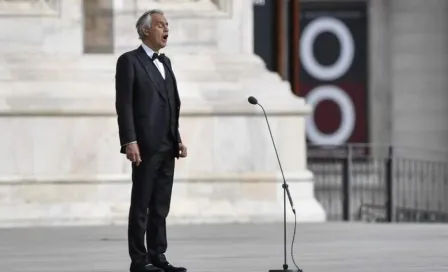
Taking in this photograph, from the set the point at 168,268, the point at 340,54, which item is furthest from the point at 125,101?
the point at 340,54

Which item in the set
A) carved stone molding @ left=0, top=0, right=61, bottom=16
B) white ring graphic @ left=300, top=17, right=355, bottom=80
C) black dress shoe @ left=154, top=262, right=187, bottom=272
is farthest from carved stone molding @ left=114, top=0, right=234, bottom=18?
white ring graphic @ left=300, top=17, right=355, bottom=80

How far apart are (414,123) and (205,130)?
10.6 meters

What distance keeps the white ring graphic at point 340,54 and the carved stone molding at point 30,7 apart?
394 inches

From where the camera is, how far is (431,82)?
95.6 ft

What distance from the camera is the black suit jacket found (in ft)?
40.8

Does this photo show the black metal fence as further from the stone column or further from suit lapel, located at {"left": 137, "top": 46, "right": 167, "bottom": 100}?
suit lapel, located at {"left": 137, "top": 46, "right": 167, "bottom": 100}

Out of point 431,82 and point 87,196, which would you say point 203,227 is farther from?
point 431,82

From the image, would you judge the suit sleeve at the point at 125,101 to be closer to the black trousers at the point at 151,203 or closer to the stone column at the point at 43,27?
the black trousers at the point at 151,203

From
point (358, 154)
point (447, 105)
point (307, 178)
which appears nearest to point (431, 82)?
point (447, 105)

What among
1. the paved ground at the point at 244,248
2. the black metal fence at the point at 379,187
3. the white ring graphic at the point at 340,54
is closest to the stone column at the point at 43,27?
the paved ground at the point at 244,248

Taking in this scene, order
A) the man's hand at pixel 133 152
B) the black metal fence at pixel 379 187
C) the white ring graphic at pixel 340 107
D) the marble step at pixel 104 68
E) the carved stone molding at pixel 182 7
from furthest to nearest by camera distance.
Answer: the white ring graphic at pixel 340 107 → the black metal fence at pixel 379 187 → the carved stone molding at pixel 182 7 → the marble step at pixel 104 68 → the man's hand at pixel 133 152

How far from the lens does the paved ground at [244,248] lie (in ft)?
44.6

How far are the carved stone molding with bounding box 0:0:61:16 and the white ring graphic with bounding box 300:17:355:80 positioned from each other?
10.0 meters

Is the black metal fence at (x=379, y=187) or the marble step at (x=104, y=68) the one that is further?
the black metal fence at (x=379, y=187)
